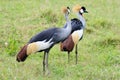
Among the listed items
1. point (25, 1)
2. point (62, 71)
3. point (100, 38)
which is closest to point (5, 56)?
point (62, 71)

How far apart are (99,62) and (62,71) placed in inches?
38.3

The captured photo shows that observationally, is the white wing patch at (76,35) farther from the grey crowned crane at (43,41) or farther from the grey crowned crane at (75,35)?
the grey crowned crane at (43,41)

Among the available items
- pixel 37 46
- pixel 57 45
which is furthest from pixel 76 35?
pixel 57 45

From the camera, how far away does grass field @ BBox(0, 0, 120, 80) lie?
6578 mm

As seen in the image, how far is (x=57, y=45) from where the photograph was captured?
340 inches

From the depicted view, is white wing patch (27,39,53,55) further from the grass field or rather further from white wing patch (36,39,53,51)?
the grass field

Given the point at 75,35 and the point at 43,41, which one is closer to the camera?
the point at 43,41

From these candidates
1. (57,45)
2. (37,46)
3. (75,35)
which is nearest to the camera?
(37,46)

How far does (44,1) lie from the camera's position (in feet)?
41.8

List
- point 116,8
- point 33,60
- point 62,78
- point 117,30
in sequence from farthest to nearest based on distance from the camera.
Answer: point 116,8
point 117,30
point 33,60
point 62,78

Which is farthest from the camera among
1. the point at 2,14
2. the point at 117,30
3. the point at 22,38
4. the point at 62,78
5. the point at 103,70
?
the point at 2,14

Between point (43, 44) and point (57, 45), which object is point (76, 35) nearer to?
point (43, 44)

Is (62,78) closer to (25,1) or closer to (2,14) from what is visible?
(2,14)

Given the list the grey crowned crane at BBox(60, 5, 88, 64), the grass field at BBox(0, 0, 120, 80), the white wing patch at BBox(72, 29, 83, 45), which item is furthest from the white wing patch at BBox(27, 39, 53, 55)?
the white wing patch at BBox(72, 29, 83, 45)
